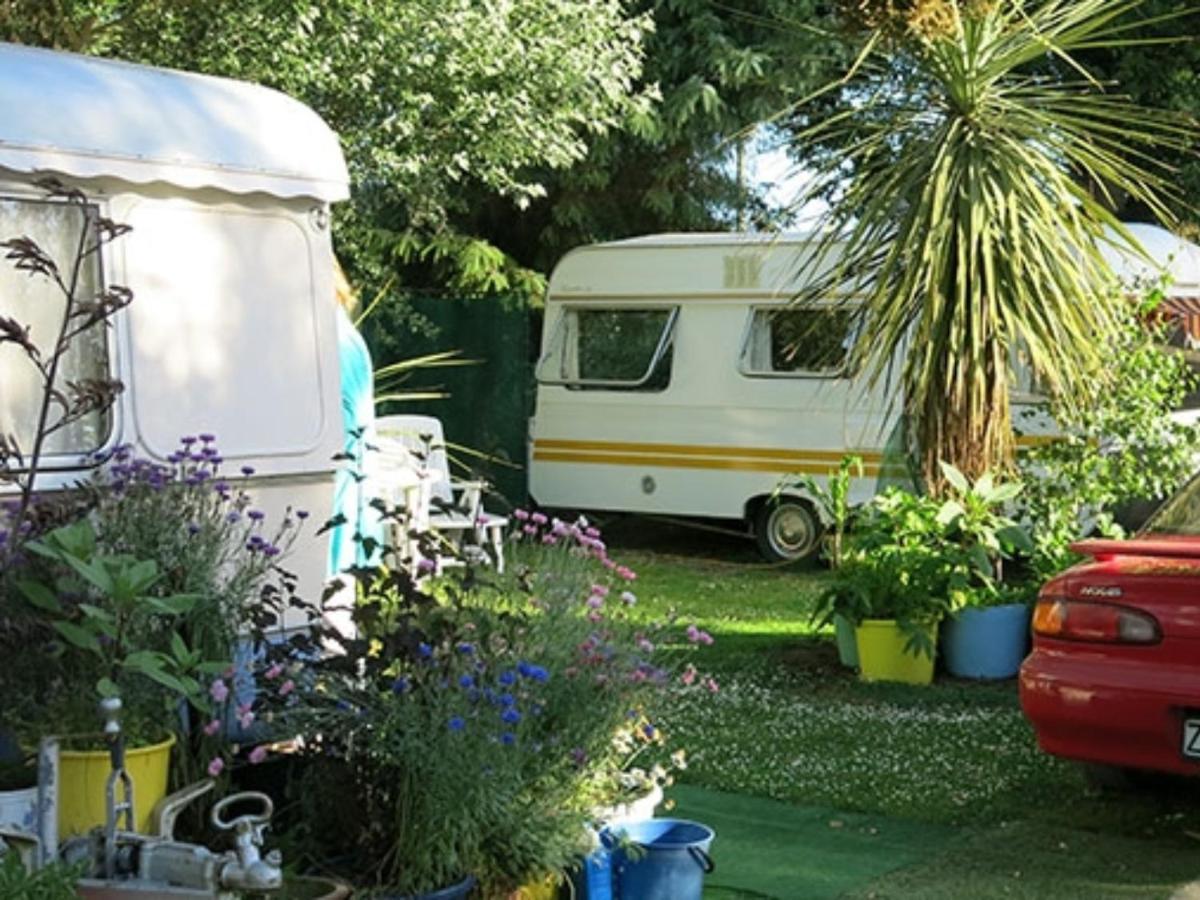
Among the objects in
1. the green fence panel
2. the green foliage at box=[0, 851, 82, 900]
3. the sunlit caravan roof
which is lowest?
the green foliage at box=[0, 851, 82, 900]

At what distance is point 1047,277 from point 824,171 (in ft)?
4.07

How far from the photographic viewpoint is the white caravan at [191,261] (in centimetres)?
525

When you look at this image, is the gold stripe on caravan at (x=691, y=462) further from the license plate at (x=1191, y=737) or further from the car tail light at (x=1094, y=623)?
the license plate at (x=1191, y=737)

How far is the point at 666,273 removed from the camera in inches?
565

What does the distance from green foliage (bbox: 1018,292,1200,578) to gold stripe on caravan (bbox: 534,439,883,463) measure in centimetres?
367

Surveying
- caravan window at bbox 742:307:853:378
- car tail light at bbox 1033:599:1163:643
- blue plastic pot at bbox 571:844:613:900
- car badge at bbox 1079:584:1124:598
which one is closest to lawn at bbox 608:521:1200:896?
car tail light at bbox 1033:599:1163:643

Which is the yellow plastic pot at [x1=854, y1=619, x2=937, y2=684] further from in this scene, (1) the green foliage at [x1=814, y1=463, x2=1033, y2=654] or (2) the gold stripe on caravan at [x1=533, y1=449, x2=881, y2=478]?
(2) the gold stripe on caravan at [x1=533, y1=449, x2=881, y2=478]

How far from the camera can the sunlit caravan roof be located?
5.19 metres

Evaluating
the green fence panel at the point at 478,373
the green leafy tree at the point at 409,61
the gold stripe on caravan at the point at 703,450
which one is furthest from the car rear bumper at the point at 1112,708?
the green fence panel at the point at 478,373

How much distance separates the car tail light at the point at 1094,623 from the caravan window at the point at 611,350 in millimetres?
8839

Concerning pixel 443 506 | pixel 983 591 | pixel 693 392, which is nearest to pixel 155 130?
pixel 443 506

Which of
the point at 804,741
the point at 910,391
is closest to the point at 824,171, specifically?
the point at 910,391

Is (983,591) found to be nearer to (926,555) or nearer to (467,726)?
(926,555)

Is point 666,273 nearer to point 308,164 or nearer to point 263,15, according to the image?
point 263,15
